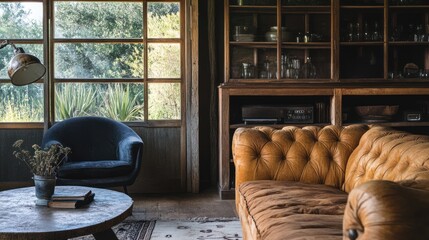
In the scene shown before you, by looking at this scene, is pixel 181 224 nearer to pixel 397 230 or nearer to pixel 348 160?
pixel 348 160

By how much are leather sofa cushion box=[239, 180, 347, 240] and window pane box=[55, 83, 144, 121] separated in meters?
2.51

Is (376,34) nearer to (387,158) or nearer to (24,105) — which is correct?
(387,158)

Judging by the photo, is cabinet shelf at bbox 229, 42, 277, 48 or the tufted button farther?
cabinet shelf at bbox 229, 42, 277, 48

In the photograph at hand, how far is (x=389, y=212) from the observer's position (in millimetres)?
1452

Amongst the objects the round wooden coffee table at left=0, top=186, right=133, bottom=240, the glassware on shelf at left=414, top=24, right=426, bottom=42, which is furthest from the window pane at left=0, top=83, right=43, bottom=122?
the glassware on shelf at left=414, top=24, right=426, bottom=42

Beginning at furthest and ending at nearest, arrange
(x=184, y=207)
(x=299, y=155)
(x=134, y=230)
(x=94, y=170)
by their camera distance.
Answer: (x=184, y=207)
(x=94, y=170)
(x=134, y=230)
(x=299, y=155)

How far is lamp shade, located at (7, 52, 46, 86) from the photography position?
3512 mm

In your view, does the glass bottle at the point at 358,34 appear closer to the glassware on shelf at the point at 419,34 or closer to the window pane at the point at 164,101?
the glassware on shelf at the point at 419,34

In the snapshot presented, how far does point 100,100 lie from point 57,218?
9.75ft

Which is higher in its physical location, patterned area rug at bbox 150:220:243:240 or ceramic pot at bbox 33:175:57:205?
ceramic pot at bbox 33:175:57:205

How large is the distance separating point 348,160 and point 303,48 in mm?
2433

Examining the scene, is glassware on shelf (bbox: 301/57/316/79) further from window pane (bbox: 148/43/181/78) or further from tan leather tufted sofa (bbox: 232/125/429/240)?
tan leather tufted sofa (bbox: 232/125/429/240)

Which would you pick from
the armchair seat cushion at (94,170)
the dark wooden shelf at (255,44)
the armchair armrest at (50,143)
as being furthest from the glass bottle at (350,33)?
the armchair armrest at (50,143)

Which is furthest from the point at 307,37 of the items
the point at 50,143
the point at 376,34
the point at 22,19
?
the point at 22,19
